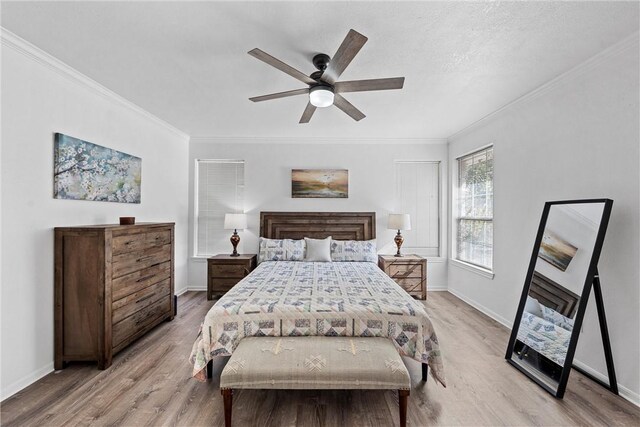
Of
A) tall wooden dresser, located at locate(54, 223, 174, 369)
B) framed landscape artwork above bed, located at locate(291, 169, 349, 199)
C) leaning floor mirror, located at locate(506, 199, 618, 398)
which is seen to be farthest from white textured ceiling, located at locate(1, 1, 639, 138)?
framed landscape artwork above bed, located at locate(291, 169, 349, 199)

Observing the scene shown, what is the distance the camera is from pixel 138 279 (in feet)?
10.0

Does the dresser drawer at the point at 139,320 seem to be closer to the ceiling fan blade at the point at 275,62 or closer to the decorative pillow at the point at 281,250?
the decorative pillow at the point at 281,250

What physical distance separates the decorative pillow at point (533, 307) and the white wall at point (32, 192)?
4304 mm

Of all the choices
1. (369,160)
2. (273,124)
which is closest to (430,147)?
(369,160)

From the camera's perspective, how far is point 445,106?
3.52 meters

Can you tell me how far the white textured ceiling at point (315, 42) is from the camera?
6.06 feet

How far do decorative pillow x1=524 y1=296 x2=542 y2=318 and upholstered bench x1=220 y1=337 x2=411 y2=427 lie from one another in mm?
1611

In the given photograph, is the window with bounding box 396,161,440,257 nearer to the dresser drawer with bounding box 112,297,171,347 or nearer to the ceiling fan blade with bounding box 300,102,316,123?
the ceiling fan blade with bounding box 300,102,316,123

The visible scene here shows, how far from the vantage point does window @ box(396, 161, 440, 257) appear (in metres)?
5.21

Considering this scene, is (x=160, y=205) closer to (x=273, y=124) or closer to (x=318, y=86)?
(x=273, y=124)

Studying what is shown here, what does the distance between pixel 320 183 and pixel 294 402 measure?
354cm

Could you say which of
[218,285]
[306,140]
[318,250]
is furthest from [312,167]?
[218,285]

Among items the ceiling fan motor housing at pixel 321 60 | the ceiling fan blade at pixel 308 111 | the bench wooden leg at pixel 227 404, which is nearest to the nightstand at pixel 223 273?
the ceiling fan blade at pixel 308 111

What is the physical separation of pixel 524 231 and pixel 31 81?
16.1 ft
